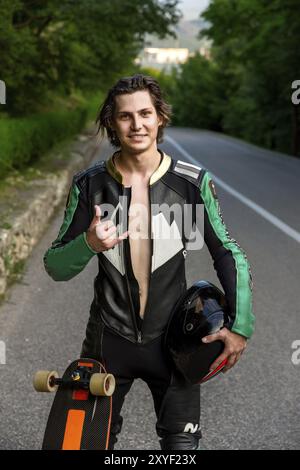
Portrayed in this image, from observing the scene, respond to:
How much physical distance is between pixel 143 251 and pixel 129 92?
21.6 inches

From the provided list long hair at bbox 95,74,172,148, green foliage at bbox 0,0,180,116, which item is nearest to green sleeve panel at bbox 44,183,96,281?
long hair at bbox 95,74,172,148

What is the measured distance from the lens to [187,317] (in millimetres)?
2430

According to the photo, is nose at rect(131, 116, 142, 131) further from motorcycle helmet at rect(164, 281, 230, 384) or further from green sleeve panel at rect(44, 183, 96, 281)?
motorcycle helmet at rect(164, 281, 230, 384)

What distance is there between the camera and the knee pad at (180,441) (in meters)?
2.56

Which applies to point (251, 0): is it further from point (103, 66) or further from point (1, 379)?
point (1, 379)

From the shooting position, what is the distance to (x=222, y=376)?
5082 millimetres

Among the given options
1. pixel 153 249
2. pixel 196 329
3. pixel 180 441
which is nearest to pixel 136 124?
pixel 153 249

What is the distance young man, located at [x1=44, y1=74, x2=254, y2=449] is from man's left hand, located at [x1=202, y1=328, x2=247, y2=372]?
1 cm

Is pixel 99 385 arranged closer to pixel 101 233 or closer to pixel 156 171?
pixel 101 233

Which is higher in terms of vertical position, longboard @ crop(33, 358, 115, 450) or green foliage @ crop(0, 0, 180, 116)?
green foliage @ crop(0, 0, 180, 116)

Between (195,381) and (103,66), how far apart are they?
25.1 meters

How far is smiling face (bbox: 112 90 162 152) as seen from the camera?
8.06ft
